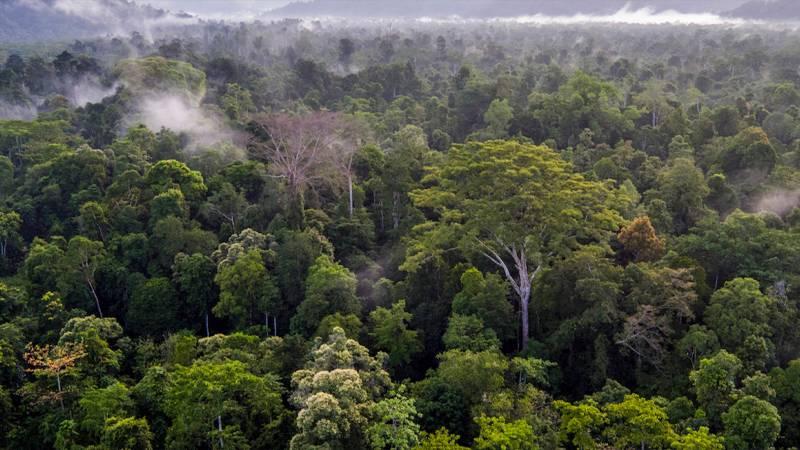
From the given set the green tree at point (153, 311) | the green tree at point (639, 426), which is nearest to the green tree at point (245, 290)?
the green tree at point (153, 311)

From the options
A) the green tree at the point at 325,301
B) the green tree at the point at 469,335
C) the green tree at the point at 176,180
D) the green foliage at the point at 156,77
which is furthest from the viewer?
the green foliage at the point at 156,77

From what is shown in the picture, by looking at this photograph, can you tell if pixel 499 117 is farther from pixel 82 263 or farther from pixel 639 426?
pixel 639 426

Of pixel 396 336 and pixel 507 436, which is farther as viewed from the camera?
pixel 396 336

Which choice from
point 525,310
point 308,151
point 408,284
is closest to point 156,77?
point 308,151

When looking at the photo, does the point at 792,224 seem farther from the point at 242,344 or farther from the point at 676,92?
the point at 676,92

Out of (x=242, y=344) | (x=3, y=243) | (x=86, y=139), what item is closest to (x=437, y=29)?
(x=86, y=139)

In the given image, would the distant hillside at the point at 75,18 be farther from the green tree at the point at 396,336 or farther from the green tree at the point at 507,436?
the green tree at the point at 507,436
